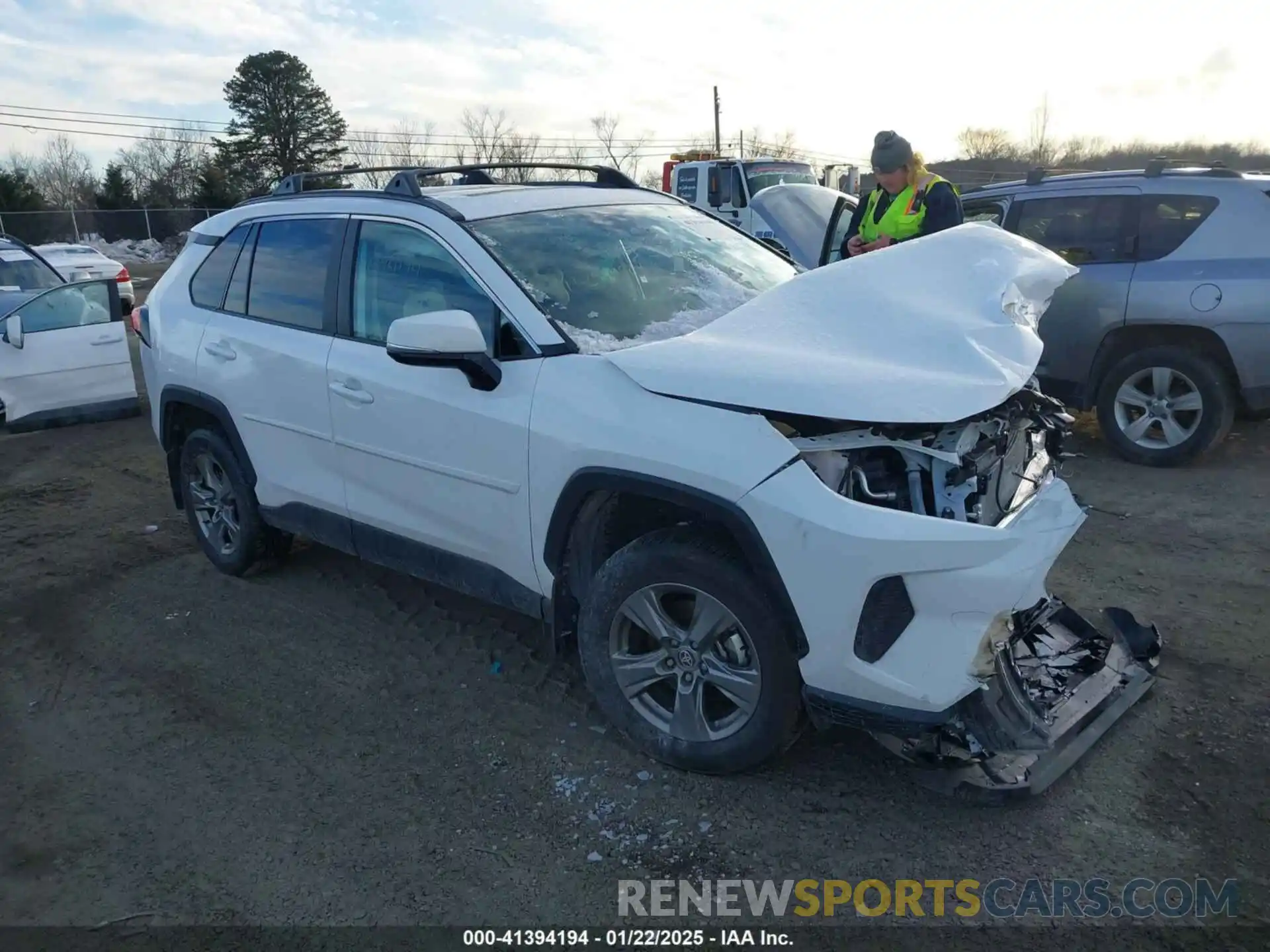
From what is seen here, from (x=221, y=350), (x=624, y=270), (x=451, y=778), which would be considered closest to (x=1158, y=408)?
(x=624, y=270)

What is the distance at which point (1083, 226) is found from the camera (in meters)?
6.92

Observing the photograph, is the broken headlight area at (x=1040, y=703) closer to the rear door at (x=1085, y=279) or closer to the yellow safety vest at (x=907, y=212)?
the yellow safety vest at (x=907, y=212)

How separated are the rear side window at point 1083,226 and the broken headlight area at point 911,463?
177 inches

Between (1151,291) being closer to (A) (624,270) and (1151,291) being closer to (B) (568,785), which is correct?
(A) (624,270)

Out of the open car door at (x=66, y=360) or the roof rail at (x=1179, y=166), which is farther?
the open car door at (x=66, y=360)

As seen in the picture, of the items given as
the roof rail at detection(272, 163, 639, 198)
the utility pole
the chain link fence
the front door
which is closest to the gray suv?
the roof rail at detection(272, 163, 639, 198)

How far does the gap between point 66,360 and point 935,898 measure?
345 inches

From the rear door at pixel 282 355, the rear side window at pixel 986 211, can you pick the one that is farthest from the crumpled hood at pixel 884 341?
the rear side window at pixel 986 211

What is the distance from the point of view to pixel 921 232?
5266mm

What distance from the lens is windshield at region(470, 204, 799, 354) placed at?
3.60 metres

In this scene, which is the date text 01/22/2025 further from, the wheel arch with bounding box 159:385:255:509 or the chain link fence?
the chain link fence

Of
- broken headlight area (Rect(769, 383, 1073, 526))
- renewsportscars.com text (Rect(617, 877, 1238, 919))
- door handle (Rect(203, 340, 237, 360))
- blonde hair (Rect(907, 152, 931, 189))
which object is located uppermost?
blonde hair (Rect(907, 152, 931, 189))

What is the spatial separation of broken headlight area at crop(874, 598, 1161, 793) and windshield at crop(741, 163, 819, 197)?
41.8 feet

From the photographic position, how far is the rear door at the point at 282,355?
4254 mm
